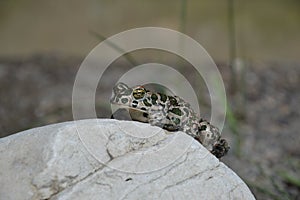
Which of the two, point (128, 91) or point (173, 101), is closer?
point (128, 91)

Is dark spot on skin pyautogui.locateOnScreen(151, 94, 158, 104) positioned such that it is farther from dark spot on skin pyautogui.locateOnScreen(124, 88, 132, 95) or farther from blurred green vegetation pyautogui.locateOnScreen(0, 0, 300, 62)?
blurred green vegetation pyautogui.locateOnScreen(0, 0, 300, 62)

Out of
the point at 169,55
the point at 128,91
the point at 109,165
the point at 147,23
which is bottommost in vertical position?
the point at 109,165

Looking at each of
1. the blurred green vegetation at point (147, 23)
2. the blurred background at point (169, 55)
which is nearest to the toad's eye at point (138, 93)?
the blurred background at point (169, 55)

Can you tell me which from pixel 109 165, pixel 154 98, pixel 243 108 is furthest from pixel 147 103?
pixel 243 108

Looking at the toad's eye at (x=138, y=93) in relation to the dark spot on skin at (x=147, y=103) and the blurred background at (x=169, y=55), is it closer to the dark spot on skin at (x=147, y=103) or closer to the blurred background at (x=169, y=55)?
the dark spot on skin at (x=147, y=103)

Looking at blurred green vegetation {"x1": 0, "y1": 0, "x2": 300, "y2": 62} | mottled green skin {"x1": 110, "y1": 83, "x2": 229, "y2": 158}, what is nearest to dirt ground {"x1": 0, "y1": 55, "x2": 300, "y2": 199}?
blurred green vegetation {"x1": 0, "y1": 0, "x2": 300, "y2": 62}

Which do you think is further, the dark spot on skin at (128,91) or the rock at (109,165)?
the dark spot on skin at (128,91)

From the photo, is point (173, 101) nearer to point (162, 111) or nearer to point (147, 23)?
point (162, 111)
